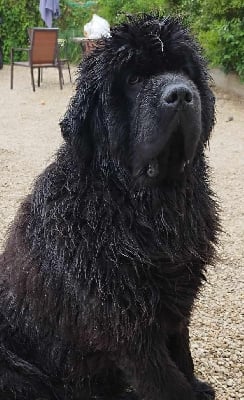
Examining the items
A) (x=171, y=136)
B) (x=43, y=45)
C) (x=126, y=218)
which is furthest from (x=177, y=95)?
(x=43, y=45)

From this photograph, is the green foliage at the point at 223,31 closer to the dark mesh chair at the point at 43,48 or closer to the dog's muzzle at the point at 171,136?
the dark mesh chair at the point at 43,48

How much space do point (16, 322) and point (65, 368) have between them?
0.94ft

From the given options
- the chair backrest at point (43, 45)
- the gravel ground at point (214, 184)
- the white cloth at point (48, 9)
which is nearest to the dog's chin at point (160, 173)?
the gravel ground at point (214, 184)

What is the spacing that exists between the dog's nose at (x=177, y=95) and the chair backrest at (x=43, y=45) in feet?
35.6

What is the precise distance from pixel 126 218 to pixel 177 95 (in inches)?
20.3

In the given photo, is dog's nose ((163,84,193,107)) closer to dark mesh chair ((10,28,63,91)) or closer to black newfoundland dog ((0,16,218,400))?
black newfoundland dog ((0,16,218,400))

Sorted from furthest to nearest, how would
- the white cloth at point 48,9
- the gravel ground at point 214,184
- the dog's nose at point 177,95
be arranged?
the white cloth at point 48,9
the gravel ground at point 214,184
the dog's nose at point 177,95

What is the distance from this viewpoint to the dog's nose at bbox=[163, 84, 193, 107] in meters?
1.97

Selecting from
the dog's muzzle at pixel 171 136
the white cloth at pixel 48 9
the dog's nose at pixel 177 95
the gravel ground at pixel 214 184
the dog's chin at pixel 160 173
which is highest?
the dog's nose at pixel 177 95

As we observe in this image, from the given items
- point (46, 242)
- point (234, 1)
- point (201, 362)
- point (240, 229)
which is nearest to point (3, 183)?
point (240, 229)

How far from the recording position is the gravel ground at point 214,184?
10.8 ft

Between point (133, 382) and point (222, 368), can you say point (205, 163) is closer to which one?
point (133, 382)

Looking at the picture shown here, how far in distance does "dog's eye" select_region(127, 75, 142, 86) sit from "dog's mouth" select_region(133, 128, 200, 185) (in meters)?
0.25

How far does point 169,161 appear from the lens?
215cm
